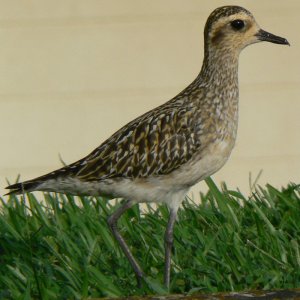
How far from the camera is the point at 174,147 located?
7367mm

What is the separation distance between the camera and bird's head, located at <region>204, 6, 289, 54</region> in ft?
24.7

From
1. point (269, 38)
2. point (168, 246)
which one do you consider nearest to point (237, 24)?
point (269, 38)

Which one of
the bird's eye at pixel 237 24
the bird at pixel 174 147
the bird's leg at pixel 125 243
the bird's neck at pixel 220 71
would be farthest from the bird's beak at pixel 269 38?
the bird's leg at pixel 125 243

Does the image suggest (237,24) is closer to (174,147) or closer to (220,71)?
(220,71)

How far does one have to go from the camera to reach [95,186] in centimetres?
745

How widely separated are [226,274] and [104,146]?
125 cm

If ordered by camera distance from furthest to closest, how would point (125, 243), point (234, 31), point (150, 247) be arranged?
point (150, 247)
point (234, 31)
point (125, 243)

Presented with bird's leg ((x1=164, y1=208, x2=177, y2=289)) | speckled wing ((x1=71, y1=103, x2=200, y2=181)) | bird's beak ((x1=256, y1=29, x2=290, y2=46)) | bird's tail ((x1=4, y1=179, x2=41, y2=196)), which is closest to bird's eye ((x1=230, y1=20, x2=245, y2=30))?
bird's beak ((x1=256, y1=29, x2=290, y2=46))

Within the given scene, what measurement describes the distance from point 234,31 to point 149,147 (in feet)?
3.30

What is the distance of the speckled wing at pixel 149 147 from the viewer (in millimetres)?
7367

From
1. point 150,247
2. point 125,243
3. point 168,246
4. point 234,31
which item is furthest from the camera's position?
point 150,247

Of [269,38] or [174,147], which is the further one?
[269,38]

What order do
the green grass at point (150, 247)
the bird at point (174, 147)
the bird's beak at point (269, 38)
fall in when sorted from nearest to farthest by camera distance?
the green grass at point (150, 247), the bird at point (174, 147), the bird's beak at point (269, 38)

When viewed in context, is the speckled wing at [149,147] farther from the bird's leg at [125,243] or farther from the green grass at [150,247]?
the green grass at [150,247]
